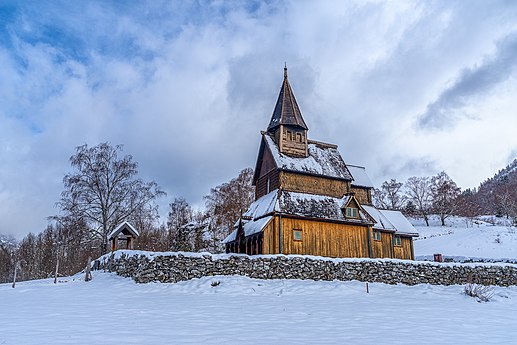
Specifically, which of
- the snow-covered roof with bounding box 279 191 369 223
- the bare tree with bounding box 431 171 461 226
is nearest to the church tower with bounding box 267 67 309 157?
the snow-covered roof with bounding box 279 191 369 223

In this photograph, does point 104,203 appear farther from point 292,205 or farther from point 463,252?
point 463,252

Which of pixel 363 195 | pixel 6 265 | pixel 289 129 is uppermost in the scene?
pixel 289 129

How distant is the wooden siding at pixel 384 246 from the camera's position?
27.1 m

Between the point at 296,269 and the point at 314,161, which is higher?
the point at 314,161

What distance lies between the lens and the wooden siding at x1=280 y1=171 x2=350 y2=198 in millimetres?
25453

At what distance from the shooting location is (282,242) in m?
22.6

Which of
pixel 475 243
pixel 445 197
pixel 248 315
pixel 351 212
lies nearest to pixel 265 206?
pixel 351 212

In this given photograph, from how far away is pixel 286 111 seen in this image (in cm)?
2853

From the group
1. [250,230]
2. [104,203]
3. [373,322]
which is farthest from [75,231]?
[373,322]

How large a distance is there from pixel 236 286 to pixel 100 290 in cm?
574

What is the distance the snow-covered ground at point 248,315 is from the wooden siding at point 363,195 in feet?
43.9

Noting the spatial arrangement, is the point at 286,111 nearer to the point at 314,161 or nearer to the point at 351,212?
the point at 314,161

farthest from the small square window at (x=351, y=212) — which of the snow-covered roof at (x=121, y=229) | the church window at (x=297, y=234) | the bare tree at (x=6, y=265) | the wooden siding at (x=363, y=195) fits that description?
the bare tree at (x=6, y=265)

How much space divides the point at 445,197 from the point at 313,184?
1535 inches
